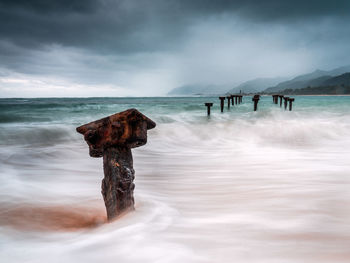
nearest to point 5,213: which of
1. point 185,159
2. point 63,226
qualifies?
point 63,226

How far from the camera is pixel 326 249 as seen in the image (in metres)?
1.54

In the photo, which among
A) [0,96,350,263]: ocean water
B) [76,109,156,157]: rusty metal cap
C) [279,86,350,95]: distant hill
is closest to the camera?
[0,96,350,263]: ocean water

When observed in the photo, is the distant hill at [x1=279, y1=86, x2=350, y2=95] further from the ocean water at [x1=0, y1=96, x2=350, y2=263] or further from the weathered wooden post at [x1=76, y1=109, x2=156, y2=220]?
the weathered wooden post at [x1=76, y1=109, x2=156, y2=220]

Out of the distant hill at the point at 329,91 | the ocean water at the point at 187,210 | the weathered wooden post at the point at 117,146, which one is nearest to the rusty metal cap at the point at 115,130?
the weathered wooden post at the point at 117,146

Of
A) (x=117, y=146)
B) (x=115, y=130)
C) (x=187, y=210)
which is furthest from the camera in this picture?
(x=187, y=210)

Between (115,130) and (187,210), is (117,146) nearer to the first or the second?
(115,130)

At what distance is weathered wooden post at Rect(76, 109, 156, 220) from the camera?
2.25 m

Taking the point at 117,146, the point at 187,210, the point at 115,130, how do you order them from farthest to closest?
the point at 187,210, the point at 117,146, the point at 115,130

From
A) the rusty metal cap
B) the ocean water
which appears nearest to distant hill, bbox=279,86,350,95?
the ocean water

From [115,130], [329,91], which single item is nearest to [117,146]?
[115,130]

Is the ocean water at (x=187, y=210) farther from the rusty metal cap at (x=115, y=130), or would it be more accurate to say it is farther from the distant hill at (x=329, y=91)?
the distant hill at (x=329, y=91)

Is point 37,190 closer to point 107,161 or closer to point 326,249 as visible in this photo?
point 107,161

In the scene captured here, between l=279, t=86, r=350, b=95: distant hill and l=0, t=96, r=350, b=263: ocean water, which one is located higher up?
l=279, t=86, r=350, b=95: distant hill

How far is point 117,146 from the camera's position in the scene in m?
2.34
